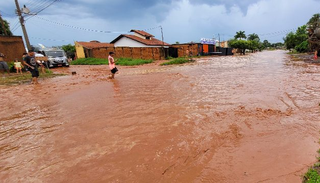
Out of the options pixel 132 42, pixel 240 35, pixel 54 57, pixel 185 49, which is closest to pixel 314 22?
pixel 185 49

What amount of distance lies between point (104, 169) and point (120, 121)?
5.03 ft

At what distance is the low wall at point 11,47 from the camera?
40.5ft

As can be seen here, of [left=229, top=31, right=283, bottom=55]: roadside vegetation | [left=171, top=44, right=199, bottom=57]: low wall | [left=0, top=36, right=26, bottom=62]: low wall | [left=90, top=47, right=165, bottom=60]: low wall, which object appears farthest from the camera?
[left=229, top=31, right=283, bottom=55]: roadside vegetation

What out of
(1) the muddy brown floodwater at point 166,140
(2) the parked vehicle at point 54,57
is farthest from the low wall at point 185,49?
(1) the muddy brown floodwater at point 166,140

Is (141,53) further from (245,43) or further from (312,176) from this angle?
(245,43)

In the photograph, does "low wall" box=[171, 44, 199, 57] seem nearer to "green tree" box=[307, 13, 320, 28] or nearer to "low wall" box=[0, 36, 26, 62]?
"green tree" box=[307, 13, 320, 28]

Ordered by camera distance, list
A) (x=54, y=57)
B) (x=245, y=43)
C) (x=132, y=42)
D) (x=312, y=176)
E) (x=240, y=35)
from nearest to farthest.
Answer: (x=312, y=176) → (x=54, y=57) → (x=132, y=42) → (x=245, y=43) → (x=240, y=35)

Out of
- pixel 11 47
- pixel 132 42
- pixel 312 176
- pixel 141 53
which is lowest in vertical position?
→ pixel 312 176

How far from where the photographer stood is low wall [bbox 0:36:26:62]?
12352 millimetres

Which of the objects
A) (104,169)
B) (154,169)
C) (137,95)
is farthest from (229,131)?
(137,95)

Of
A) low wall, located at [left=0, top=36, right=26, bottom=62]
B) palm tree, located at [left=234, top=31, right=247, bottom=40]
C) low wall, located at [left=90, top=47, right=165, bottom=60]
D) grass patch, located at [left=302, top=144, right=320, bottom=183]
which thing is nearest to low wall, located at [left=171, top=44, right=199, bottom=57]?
low wall, located at [left=90, top=47, right=165, bottom=60]

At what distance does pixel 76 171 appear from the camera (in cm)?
228

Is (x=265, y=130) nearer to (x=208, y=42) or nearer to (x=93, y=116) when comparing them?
(x=93, y=116)

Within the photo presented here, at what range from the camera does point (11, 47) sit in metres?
12.7
